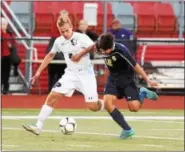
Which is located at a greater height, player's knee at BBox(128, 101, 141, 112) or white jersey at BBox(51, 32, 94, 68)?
white jersey at BBox(51, 32, 94, 68)

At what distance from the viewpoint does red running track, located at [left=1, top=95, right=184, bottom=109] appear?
66.9 feet

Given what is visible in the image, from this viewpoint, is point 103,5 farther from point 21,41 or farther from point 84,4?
point 21,41

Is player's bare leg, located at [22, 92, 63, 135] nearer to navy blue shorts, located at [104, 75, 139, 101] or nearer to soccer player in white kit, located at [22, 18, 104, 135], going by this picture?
soccer player in white kit, located at [22, 18, 104, 135]

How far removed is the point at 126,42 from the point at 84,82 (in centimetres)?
817

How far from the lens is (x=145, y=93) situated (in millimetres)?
13109

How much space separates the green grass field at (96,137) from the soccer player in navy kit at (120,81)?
1.17ft

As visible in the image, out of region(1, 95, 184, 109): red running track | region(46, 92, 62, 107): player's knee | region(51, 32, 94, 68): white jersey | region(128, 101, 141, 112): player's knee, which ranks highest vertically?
region(51, 32, 94, 68): white jersey

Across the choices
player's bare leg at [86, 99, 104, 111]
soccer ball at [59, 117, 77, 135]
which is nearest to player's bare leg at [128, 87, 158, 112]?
player's bare leg at [86, 99, 104, 111]

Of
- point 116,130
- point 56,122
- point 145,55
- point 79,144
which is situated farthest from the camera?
point 145,55

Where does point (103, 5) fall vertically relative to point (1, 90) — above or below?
above

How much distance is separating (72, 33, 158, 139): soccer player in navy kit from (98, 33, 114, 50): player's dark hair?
4 centimetres

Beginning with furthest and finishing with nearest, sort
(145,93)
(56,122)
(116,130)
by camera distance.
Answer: (56,122), (116,130), (145,93)

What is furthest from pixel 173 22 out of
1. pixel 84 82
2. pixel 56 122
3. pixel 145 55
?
pixel 84 82

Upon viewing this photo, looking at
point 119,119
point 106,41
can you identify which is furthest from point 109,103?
point 106,41
